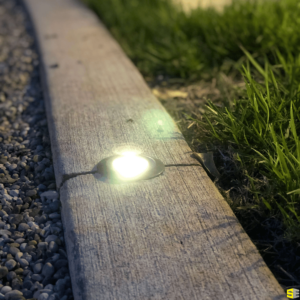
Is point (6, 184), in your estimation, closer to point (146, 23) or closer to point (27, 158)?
point (27, 158)

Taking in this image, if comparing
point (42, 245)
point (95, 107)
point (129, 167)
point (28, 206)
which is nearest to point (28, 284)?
point (42, 245)

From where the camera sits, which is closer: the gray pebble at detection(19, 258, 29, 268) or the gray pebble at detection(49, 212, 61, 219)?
the gray pebble at detection(19, 258, 29, 268)

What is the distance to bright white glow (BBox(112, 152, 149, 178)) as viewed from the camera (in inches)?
63.1

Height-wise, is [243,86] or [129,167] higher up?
[129,167]

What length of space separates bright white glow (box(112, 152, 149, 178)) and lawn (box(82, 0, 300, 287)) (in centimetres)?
36

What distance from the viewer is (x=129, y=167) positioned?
1.63 metres

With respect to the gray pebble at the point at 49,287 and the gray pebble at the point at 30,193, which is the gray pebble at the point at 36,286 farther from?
the gray pebble at the point at 30,193

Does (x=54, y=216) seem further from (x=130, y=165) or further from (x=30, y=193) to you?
(x=130, y=165)

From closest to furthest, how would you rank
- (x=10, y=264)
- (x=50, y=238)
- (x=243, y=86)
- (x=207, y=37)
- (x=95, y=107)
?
(x=10, y=264)
(x=50, y=238)
(x=95, y=107)
(x=243, y=86)
(x=207, y=37)

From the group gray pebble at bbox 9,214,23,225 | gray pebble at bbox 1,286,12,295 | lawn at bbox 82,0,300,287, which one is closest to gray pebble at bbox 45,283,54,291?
gray pebble at bbox 1,286,12,295

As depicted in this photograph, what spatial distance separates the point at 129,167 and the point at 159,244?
46 centimetres

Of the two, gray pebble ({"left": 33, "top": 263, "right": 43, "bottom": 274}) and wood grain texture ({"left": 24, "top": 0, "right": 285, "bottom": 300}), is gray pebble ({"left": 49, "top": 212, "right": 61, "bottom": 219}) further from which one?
gray pebble ({"left": 33, "top": 263, "right": 43, "bottom": 274})

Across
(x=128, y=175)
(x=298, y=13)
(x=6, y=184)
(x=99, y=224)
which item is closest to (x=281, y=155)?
(x=128, y=175)

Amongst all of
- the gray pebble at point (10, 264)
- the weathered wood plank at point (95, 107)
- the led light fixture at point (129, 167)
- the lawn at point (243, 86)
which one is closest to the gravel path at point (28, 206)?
the gray pebble at point (10, 264)
